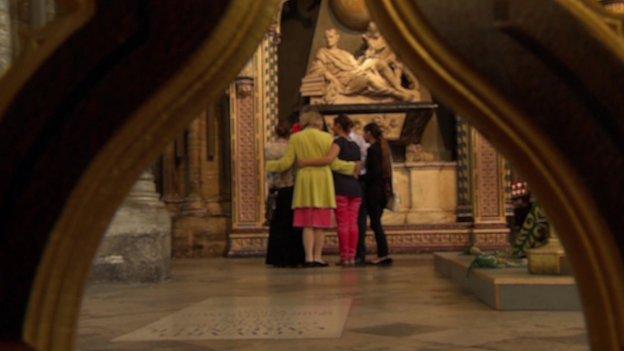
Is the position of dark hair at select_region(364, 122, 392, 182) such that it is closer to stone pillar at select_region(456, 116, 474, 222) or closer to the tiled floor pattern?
the tiled floor pattern

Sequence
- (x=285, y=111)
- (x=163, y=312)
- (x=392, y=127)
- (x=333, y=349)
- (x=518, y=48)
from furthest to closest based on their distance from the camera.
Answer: (x=285, y=111)
(x=392, y=127)
(x=163, y=312)
(x=333, y=349)
(x=518, y=48)

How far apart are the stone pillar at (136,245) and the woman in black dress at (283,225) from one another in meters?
1.81

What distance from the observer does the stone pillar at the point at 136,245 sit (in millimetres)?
6242

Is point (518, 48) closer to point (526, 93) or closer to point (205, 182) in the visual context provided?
point (526, 93)

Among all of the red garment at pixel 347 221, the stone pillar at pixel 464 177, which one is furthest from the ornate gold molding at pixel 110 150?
the stone pillar at pixel 464 177

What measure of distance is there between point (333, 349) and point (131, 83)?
224cm

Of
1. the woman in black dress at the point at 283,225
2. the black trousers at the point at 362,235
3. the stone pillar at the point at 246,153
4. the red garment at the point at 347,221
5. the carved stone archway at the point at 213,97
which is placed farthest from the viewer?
the stone pillar at the point at 246,153

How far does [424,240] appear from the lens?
11.7 metres

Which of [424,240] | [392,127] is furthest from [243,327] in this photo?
[392,127]

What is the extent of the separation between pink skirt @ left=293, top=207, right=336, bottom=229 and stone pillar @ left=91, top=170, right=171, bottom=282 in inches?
61.2

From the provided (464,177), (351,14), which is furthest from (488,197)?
(351,14)

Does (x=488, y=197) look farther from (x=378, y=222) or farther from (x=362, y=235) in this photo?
(x=378, y=222)

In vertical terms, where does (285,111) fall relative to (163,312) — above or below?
above

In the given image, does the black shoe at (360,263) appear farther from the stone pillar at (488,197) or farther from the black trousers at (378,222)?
the stone pillar at (488,197)
